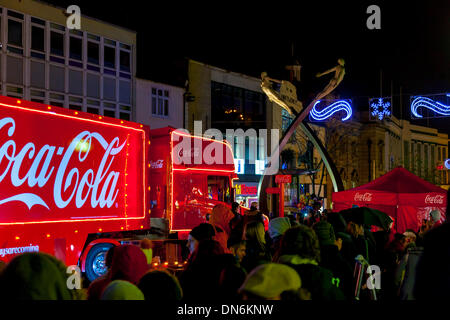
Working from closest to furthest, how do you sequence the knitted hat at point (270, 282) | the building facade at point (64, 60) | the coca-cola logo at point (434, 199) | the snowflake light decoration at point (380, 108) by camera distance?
1. the knitted hat at point (270, 282)
2. the coca-cola logo at point (434, 199)
3. the snowflake light decoration at point (380, 108)
4. the building facade at point (64, 60)

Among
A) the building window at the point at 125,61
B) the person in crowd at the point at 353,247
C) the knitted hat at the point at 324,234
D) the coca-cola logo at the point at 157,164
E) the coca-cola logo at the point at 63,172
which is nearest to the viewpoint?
the knitted hat at the point at 324,234

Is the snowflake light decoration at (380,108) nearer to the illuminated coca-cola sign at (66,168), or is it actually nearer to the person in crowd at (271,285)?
the illuminated coca-cola sign at (66,168)

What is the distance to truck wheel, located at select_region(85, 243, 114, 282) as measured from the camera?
512 inches

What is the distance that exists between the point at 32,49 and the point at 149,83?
7.33 m

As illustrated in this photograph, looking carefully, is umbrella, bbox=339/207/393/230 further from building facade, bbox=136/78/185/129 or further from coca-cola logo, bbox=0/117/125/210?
building facade, bbox=136/78/185/129

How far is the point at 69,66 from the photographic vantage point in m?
26.5

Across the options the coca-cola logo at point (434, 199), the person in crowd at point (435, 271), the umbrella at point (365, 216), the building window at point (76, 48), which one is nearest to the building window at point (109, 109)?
the building window at point (76, 48)

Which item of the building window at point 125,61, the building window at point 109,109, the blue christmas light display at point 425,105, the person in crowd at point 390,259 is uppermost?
the building window at point 125,61

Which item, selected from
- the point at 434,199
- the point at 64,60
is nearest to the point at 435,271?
the point at 434,199

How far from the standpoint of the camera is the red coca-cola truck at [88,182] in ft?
35.0

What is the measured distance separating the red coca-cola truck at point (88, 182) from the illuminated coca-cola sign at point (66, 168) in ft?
0.06

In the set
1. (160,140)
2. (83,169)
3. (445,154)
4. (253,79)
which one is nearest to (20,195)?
(83,169)

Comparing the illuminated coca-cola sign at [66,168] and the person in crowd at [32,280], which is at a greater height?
the illuminated coca-cola sign at [66,168]

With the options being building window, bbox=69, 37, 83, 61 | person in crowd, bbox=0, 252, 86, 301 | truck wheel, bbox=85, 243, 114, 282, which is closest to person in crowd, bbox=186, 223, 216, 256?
person in crowd, bbox=0, 252, 86, 301
